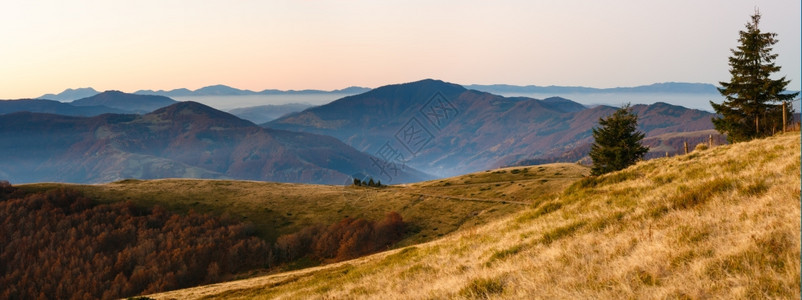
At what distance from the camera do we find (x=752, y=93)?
64.1m

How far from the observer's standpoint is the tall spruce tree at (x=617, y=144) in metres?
67.8

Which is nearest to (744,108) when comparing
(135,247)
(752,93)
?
(752,93)

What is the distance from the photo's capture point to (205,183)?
12988 cm

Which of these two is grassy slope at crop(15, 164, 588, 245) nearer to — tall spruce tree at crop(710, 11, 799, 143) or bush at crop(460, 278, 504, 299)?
tall spruce tree at crop(710, 11, 799, 143)

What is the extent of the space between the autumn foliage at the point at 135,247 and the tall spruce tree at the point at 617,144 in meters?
40.6

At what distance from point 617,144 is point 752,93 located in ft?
71.9

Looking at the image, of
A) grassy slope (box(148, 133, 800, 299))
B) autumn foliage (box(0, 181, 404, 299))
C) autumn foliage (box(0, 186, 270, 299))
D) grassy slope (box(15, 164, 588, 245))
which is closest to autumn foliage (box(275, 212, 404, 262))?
autumn foliage (box(0, 181, 404, 299))

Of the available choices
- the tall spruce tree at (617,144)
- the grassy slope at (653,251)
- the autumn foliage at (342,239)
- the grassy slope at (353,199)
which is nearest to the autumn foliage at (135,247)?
the autumn foliage at (342,239)

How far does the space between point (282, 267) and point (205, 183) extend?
67.7 metres

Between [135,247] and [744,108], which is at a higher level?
[744,108]

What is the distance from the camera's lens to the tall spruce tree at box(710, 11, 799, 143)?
206 ft

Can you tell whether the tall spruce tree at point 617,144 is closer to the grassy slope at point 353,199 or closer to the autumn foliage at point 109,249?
the grassy slope at point 353,199

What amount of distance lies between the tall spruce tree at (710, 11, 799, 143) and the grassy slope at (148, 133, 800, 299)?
61403 mm

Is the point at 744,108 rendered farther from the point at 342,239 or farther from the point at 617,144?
the point at 342,239
